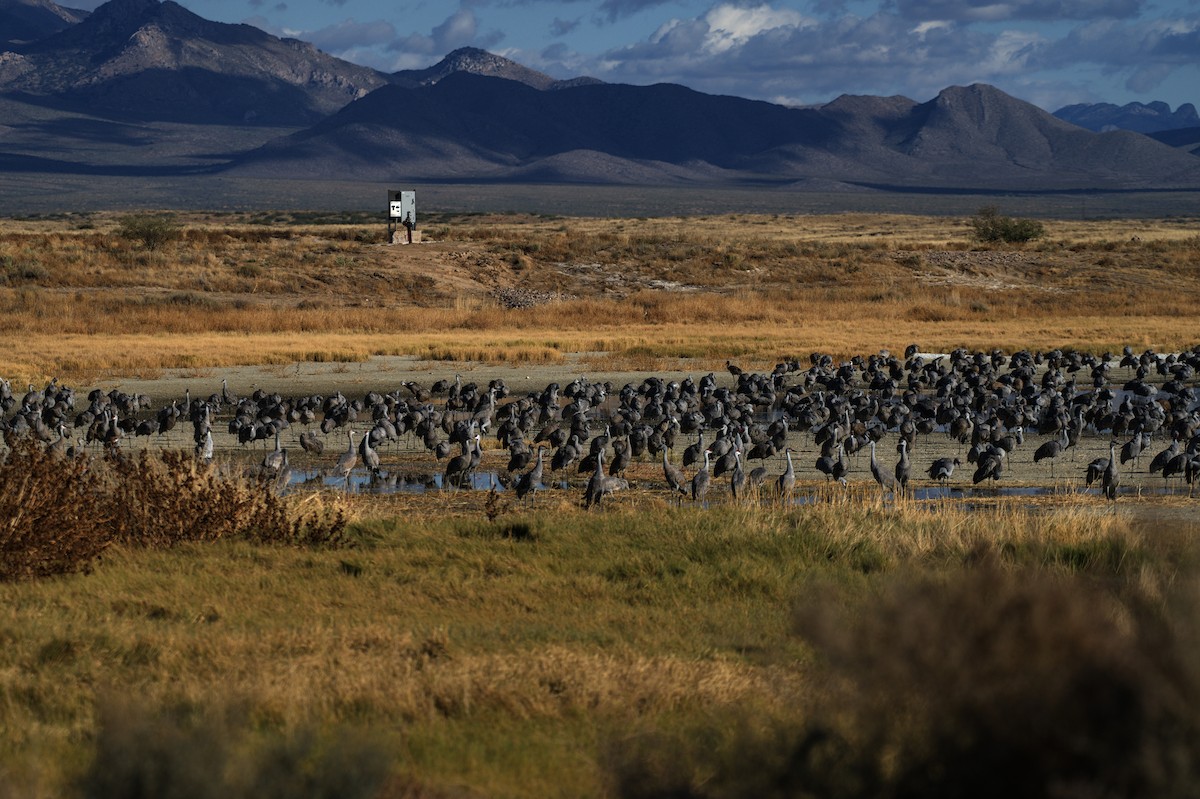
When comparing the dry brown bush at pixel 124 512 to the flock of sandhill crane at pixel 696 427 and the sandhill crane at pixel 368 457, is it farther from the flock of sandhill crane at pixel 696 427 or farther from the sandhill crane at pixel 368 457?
the sandhill crane at pixel 368 457

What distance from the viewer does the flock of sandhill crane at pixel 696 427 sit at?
60.8 ft

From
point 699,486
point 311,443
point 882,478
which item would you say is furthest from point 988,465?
point 311,443

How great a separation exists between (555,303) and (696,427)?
28583 millimetres

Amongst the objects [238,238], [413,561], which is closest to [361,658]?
[413,561]

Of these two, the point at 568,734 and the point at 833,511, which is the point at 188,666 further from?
the point at 833,511

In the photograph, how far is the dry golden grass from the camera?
3700 cm

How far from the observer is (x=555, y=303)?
5141 cm

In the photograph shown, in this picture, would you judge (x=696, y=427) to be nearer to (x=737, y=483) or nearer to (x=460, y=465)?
(x=460, y=465)

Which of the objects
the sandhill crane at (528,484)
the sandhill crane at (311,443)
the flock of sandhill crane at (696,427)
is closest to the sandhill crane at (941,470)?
the flock of sandhill crane at (696,427)

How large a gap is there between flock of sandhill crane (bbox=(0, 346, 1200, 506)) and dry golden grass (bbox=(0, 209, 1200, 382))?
Result: 729cm

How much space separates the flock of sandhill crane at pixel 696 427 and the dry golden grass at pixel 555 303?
729 cm

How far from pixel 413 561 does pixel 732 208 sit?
17457 cm

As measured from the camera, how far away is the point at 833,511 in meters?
13.5

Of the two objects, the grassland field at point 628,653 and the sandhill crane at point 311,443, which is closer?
the grassland field at point 628,653
